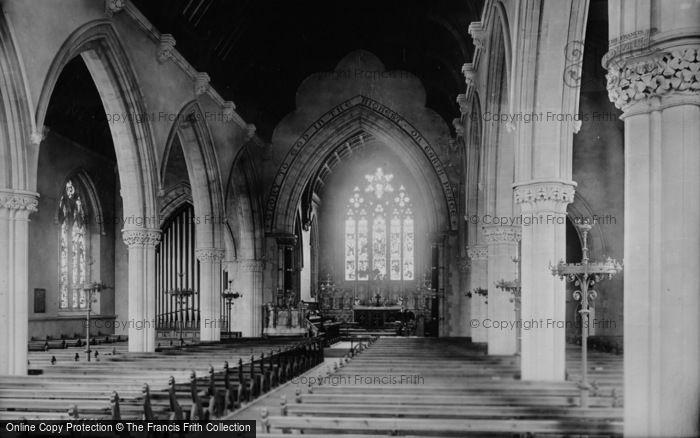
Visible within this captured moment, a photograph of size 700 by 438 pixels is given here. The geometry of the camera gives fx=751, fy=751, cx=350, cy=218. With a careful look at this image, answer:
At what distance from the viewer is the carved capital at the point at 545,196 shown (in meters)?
11.0

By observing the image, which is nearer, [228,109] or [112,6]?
[112,6]

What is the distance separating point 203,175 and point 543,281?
1303cm

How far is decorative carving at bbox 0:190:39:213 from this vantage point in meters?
12.3

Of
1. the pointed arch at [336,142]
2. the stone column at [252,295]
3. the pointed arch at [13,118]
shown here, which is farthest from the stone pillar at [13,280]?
the pointed arch at [336,142]

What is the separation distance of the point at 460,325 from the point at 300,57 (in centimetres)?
1090

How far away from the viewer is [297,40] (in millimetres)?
24578

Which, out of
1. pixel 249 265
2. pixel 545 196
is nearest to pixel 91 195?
pixel 249 265

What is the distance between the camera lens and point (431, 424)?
239 inches

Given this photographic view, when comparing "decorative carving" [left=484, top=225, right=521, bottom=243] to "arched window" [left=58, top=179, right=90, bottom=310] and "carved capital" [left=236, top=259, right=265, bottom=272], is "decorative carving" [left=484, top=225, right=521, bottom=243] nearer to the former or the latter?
"carved capital" [left=236, top=259, right=265, bottom=272]

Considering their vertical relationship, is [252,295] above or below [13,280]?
below

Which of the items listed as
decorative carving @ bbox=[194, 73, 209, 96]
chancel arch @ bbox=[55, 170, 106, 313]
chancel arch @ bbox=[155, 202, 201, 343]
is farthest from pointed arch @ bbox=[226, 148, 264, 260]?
decorative carving @ bbox=[194, 73, 209, 96]

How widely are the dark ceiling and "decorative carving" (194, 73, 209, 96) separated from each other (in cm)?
31
